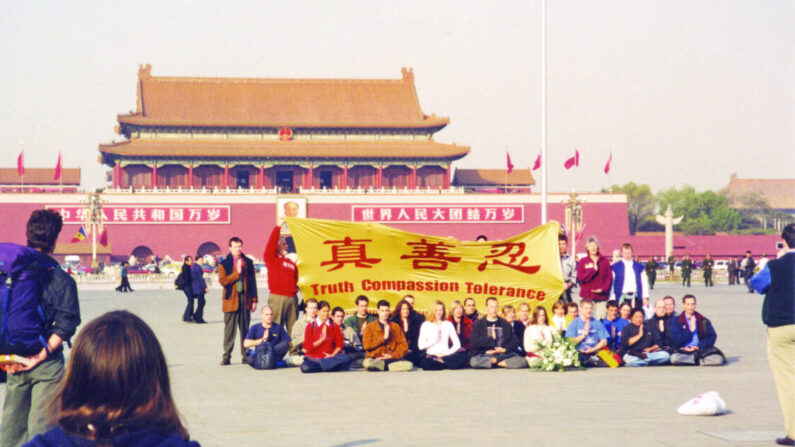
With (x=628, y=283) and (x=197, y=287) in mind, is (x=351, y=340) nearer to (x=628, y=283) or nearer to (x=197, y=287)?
(x=628, y=283)

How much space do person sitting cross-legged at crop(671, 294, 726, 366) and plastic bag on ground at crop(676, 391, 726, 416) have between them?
10.6 feet

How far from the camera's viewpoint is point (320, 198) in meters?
49.5

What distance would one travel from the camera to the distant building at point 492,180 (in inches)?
2153

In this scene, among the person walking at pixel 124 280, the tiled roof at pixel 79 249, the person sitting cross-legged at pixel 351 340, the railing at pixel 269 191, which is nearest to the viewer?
the person sitting cross-legged at pixel 351 340

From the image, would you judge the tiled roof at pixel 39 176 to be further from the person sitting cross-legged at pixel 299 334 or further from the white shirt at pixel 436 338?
the white shirt at pixel 436 338

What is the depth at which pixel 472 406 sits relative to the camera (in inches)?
303

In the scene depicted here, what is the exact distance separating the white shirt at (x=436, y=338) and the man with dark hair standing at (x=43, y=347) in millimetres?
5810

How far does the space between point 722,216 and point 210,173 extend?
37412mm

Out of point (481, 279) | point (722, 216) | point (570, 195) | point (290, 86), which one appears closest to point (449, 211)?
point (570, 195)

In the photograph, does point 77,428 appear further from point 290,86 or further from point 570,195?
point 290,86

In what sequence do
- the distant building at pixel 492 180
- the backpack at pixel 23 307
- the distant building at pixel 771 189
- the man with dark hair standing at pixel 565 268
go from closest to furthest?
the backpack at pixel 23 307 < the man with dark hair standing at pixel 565 268 < the distant building at pixel 492 180 < the distant building at pixel 771 189

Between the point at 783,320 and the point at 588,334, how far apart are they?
4.38m

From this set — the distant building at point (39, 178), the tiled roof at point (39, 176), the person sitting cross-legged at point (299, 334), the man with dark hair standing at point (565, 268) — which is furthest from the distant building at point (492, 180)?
the person sitting cross-legged at point (299, 334)

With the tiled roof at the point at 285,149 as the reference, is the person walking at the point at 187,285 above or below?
below
